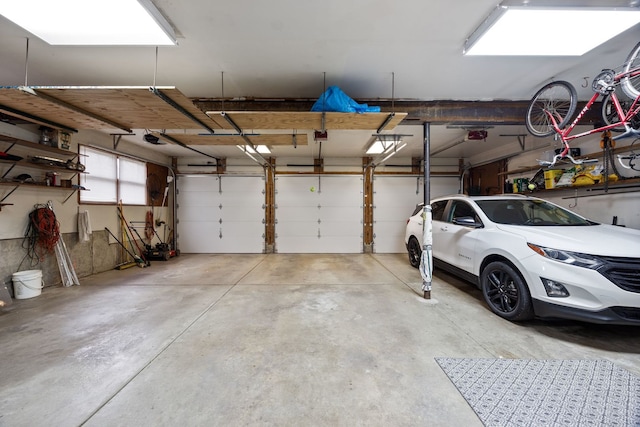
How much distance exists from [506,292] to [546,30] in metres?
2.59

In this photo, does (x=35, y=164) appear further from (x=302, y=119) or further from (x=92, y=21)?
(x=302, y=119)

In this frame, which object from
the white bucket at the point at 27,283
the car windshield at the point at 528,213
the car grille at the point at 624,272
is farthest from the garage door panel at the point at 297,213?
the car grille at the point at 624,272

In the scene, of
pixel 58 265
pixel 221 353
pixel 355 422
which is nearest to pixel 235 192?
pixel 58 265

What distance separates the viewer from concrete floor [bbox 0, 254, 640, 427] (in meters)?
1.43

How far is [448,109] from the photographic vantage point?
3.52m

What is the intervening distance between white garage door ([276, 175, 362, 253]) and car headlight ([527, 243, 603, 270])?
4973 mm

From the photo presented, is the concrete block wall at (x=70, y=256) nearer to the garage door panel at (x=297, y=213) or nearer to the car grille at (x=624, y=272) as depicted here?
the garage door panel at (x=297, y=213)

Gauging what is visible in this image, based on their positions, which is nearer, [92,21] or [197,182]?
[92,21]

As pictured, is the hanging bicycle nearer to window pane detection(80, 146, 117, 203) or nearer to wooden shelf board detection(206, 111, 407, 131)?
wooden shelf board detection(206, 111, 407, 131)

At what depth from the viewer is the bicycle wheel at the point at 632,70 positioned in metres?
2.23

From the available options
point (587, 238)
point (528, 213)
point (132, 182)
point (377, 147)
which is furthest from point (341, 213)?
point (132, 182)

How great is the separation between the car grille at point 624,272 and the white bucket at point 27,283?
6.98 m

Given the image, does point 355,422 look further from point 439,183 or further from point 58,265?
point 439,183

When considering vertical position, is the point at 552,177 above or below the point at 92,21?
below
